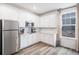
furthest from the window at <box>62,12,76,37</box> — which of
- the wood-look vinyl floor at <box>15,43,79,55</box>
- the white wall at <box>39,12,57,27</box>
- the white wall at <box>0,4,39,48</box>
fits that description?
the white wall at <box>0,4,39,48</box>

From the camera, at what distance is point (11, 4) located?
1800 millimetres

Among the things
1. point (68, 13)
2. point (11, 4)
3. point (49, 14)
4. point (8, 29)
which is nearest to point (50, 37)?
point (49, 14)

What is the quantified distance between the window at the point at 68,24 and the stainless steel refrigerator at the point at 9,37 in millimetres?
1015

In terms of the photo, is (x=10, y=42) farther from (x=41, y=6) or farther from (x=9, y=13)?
(x=41, y=6)

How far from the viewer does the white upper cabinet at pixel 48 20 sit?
1885 millimetres

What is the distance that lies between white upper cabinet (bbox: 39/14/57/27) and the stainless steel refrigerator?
1.81ft

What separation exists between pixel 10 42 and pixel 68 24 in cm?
131

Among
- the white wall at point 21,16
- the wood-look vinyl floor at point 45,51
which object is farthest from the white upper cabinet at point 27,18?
the wood-look vinyl floor at point 45,51

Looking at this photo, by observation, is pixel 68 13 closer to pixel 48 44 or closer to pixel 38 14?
pixel 38 14

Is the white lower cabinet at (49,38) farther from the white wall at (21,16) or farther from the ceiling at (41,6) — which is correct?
the ceiling at (41,6)

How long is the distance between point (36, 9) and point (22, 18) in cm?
37

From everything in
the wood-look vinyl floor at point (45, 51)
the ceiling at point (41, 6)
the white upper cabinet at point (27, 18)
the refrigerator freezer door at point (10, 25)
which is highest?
the ceiling at point (41, 6)

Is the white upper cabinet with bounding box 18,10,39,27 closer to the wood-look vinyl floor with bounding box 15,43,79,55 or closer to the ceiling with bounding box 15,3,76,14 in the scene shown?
the ceiling with bounding box 15,3,76,14

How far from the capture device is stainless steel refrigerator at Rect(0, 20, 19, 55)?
175 cm
